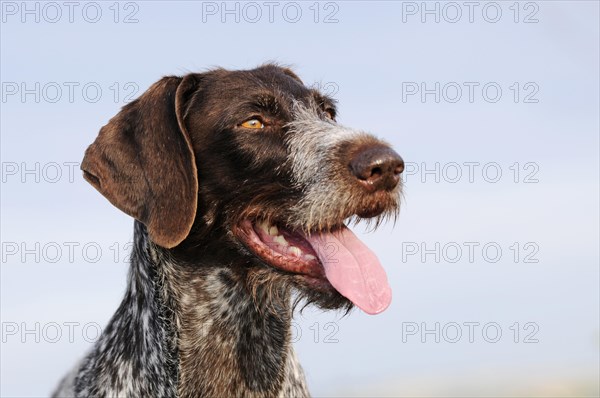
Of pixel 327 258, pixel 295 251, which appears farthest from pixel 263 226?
pixel 327 258

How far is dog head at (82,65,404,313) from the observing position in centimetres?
564

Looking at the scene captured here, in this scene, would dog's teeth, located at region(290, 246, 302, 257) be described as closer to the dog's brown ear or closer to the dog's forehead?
the dog's brown ear

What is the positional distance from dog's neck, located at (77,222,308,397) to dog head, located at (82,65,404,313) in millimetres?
169

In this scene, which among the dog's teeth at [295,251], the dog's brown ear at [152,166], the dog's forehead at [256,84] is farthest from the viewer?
the dog's forehead at [256,84]

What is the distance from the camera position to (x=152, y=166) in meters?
5.88

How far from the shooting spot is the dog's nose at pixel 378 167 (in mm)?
5426

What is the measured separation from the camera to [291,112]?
6.26 metres

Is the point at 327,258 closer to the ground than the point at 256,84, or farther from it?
closer to the ground

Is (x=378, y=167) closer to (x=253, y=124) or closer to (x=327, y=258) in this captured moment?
(x=327, y=258)

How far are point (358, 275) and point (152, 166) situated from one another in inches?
58.1

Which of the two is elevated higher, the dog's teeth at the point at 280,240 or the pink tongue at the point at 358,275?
the dog's teeth at the point at 280,240

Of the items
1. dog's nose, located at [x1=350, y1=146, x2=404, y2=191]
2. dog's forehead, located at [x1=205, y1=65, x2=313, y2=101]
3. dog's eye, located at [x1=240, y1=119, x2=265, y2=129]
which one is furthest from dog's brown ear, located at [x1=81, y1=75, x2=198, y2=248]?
dog's nose, located at [x1=350, y1=146, x2=404, y2=191]

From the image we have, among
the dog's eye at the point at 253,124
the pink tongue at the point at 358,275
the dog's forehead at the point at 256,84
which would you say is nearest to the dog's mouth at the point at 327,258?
the pink tongue at the point at 358,275

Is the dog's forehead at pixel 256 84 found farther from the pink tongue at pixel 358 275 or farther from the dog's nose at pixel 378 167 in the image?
the pink tongue at pixel 358 275
